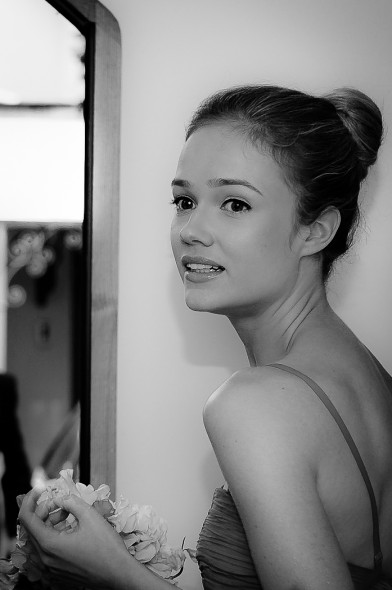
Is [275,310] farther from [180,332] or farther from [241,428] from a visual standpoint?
[180,332]

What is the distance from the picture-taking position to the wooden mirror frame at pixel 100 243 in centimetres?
169

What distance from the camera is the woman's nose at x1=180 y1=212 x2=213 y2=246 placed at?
3.84ft

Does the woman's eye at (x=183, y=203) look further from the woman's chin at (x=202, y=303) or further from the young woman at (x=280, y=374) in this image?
the woman's chin at (x=202, y=303)

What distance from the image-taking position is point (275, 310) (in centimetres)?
122

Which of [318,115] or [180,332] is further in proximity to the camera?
[180,332]

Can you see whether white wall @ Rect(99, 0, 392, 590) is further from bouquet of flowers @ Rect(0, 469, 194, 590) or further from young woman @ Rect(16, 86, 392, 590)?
bouquet of flowers @ Rect(0, 469, 194, 590)

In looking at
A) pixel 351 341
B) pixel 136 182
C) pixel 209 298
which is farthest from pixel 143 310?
pixel 351 341

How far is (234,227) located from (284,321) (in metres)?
0.18

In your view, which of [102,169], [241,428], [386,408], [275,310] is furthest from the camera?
[102,169]

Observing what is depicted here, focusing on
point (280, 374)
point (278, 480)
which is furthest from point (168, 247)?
point (278, 480)

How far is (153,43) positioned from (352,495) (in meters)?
1.18

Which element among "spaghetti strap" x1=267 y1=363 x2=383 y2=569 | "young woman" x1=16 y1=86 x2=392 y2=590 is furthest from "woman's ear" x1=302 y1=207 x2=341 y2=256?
"spaghetti strap" x1=267 y1=363 x2=383 y2=569

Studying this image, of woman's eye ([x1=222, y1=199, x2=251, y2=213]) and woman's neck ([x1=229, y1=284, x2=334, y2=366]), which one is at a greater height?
woman's eye ([x1=222, y1=199, x2=251, y2=213])

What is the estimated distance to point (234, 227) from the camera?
116 cm
